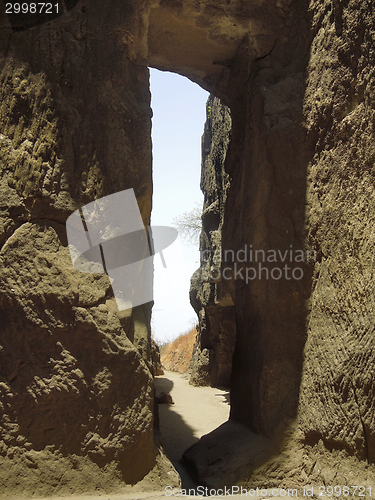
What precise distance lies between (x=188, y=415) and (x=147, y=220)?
10.8 ft

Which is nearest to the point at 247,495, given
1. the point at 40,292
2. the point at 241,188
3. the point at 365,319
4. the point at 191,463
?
the point at 191,463

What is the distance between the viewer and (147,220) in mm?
3244

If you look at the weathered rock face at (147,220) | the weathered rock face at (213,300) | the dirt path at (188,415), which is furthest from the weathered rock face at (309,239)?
the weathered rock face at (213,300)

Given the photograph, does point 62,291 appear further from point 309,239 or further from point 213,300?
point 213,300

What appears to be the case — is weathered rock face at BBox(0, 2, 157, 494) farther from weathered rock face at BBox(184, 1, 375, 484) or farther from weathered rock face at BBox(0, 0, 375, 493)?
weathered rock face at BBox(184, 1, 375, 484)

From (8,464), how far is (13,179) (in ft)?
5.27

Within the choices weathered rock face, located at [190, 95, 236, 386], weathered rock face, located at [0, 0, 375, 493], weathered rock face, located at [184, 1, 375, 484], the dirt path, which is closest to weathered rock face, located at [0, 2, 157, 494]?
weathered rock face, located at [0, 0, 375, 493]

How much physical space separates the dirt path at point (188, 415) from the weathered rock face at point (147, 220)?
1.04 m

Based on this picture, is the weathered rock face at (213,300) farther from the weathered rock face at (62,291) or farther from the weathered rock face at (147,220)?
the weathered rock face at (62,291)

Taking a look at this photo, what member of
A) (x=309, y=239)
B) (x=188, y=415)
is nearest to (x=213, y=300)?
(x=188, y=415)

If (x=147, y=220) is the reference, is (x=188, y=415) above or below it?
below

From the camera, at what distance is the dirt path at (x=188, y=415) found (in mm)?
4430

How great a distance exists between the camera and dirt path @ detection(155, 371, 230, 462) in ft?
14.5

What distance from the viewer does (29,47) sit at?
2.85m
